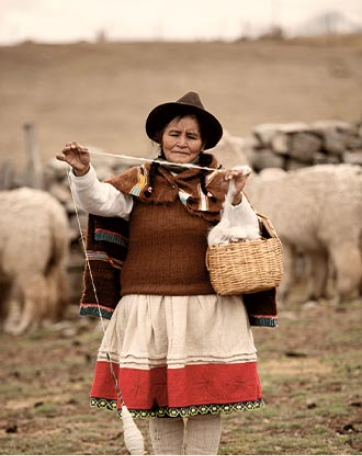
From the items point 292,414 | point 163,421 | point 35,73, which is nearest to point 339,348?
point 292,414

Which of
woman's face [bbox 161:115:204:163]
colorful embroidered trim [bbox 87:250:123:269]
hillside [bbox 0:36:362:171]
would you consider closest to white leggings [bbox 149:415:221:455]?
colorful embroidered trim [bbox 87:250:123:269]

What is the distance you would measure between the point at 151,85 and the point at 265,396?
79.7 ft

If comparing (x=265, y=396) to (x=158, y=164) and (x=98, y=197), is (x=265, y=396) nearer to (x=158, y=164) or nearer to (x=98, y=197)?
(x=158, y=164)

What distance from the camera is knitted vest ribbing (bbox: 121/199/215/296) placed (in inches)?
165

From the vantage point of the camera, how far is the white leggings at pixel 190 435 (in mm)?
4121

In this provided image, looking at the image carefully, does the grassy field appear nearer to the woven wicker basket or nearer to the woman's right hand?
the woven wicker basket

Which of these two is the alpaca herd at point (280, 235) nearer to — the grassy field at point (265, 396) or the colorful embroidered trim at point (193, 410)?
the grassy field at point (265, 396)

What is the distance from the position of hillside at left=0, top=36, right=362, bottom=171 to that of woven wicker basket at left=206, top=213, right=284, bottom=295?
18093 mm

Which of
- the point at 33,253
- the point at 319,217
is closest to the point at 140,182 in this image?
the point at 319,217

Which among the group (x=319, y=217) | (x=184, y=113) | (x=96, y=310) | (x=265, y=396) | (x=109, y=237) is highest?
(x=184, y=113)

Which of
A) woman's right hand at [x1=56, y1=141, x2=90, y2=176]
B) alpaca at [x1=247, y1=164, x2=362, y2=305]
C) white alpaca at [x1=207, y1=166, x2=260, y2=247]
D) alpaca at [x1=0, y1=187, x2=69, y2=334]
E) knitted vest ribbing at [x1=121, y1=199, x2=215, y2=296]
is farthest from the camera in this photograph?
alpaca at [x1=0, y1=187, x2=69, y2=334]

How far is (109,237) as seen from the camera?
4.32 m

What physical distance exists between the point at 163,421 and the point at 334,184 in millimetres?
7589

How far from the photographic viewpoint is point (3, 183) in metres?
15.1
